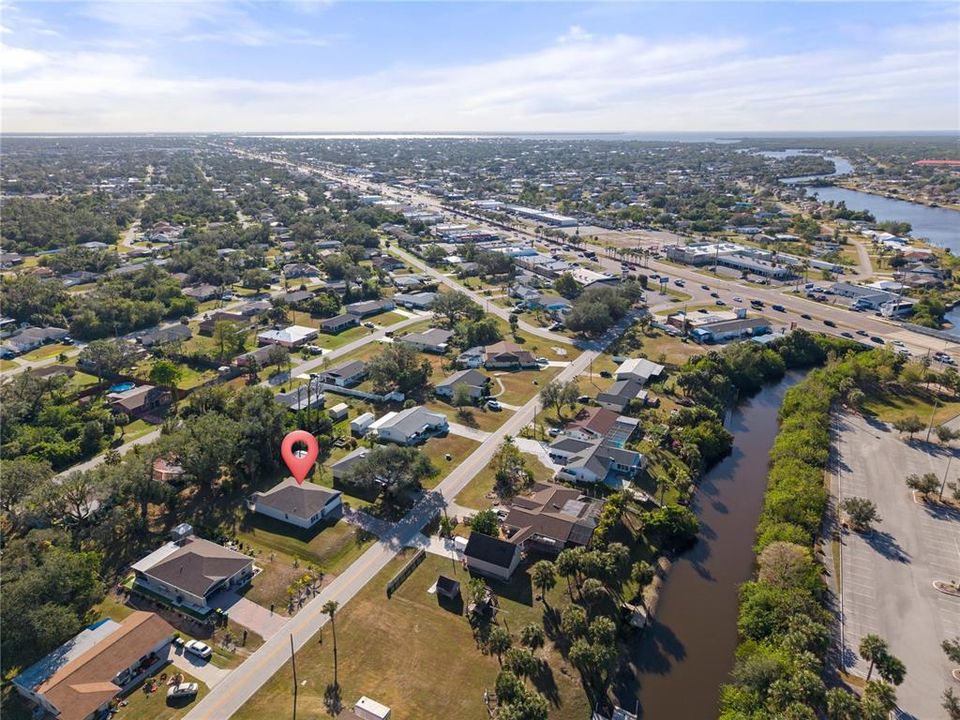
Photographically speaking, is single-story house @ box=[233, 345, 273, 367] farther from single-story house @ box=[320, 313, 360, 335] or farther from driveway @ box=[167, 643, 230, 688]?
driveway @ box=[167, 643, 230, 688]

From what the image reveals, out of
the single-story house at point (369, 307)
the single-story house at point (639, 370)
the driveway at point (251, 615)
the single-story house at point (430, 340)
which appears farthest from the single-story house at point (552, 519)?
the single-story house at point (369, 307)

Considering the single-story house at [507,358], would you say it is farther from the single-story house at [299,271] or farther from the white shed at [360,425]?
the single-story house at [299,271]

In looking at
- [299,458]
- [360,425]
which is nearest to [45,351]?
[360,425]

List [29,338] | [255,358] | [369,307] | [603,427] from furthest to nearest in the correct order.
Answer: [369,307]
[29,338]
[255,358]
[603,427]

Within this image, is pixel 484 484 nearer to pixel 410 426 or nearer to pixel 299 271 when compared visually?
pixel 410 426

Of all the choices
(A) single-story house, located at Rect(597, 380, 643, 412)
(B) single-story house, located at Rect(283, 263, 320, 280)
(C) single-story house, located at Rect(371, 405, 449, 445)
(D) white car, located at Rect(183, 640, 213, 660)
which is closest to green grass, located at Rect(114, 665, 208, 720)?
(D) white car, located at Rect(183, 640, 213, 660)
